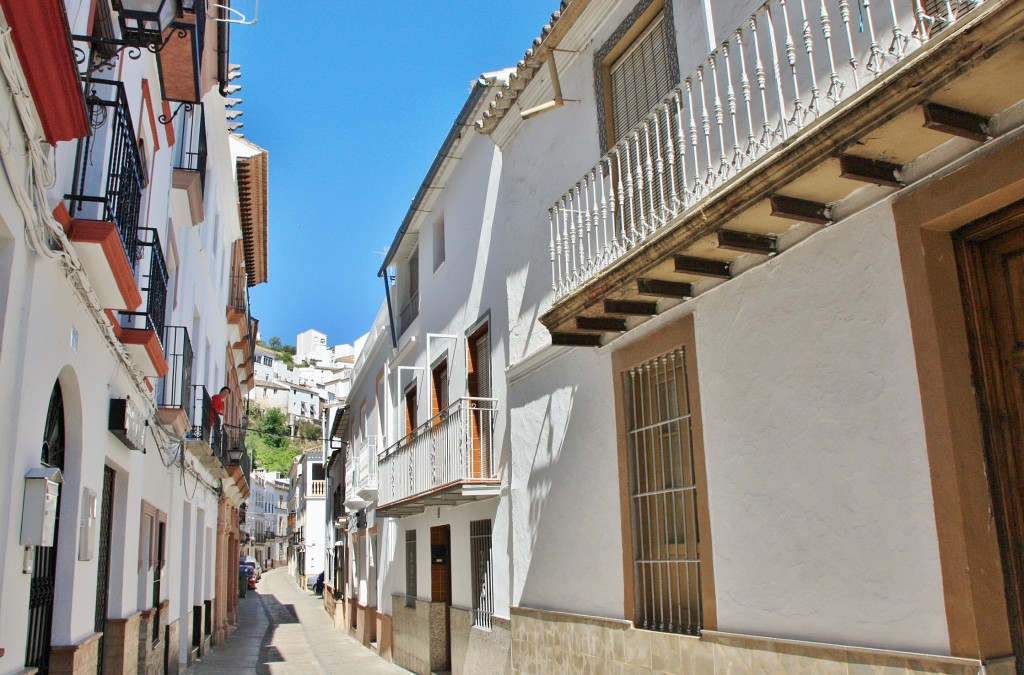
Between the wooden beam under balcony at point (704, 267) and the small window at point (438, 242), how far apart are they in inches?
359

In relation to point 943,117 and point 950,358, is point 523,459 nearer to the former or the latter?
point 950,358

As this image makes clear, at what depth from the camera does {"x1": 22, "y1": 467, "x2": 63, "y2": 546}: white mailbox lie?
Answer: 15.5 ft

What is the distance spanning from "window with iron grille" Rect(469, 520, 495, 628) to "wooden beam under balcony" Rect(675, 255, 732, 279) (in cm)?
591

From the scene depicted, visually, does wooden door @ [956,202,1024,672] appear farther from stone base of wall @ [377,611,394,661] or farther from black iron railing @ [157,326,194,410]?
stone base of wall @ [377,611,394,661]

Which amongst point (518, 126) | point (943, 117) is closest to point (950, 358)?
point (943, 117)

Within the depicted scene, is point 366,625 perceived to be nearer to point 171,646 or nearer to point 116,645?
point 171,646

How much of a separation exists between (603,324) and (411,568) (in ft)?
30.5

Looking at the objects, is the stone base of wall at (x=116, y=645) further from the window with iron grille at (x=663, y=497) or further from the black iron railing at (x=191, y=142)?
the black iron railing at (x=191, y=142)

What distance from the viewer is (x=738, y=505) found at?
532 centimetres

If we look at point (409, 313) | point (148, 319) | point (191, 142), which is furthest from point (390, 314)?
point (148, 319)

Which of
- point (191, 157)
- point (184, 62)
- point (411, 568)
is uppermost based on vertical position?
point (191, 157)

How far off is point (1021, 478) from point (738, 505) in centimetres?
183

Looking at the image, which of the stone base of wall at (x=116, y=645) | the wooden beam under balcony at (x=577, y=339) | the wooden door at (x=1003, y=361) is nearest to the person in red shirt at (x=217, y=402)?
the stone base of wall at (x=116, y=645)

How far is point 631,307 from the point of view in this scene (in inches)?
245
